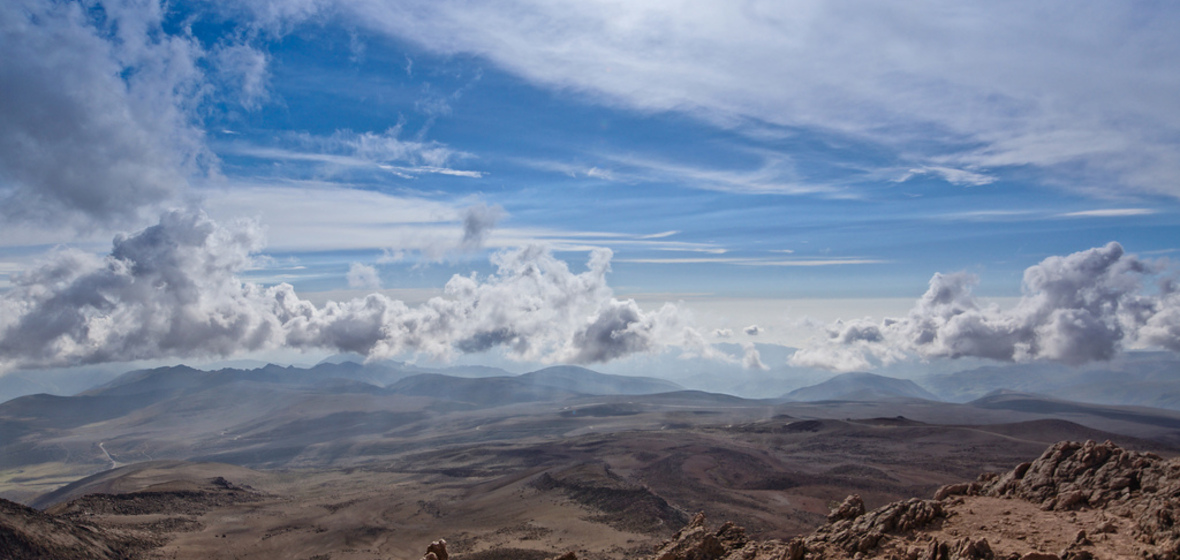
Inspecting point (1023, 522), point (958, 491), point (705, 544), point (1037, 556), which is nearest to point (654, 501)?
point (958, 491)

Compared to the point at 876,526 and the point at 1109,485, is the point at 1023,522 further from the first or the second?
the point at 1109,485

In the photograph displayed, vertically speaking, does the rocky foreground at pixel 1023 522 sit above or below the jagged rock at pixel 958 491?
above

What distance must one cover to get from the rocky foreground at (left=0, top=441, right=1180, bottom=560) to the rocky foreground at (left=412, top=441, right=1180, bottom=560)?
26mm

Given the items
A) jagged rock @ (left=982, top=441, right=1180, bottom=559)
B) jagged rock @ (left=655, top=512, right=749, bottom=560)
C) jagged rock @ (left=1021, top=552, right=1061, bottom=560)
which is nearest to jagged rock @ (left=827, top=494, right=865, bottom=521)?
jagged rock @ (left=655, top=512, right=749, bottom=560)

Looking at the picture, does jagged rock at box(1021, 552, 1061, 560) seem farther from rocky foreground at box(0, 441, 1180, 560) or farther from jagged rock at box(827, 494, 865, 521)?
jagged rock at box(827, 494, 865, 521)

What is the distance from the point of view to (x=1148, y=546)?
467 inches

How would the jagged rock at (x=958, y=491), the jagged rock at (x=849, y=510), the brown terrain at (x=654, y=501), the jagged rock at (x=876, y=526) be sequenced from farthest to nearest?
the jagged rock at (x=958, y=491) < the jagged rock at (x=849, y=510) < the brown terrain at (x=654, y=501) < the jagged rock at (x=876, y=526)

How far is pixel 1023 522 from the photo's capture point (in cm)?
1492

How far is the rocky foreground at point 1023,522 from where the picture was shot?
491 inches

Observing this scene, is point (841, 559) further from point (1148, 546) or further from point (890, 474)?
point (890, 474)

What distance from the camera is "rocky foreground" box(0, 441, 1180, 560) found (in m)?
12.5

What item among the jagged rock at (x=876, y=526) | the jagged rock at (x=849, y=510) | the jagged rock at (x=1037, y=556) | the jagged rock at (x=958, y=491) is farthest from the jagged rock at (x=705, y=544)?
the jagged rock at (x=1037, y=556)

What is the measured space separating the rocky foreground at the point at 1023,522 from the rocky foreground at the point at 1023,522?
0.03 metres

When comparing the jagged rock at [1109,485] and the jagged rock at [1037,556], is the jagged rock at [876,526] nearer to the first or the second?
the jagged rock at [1109,485]
